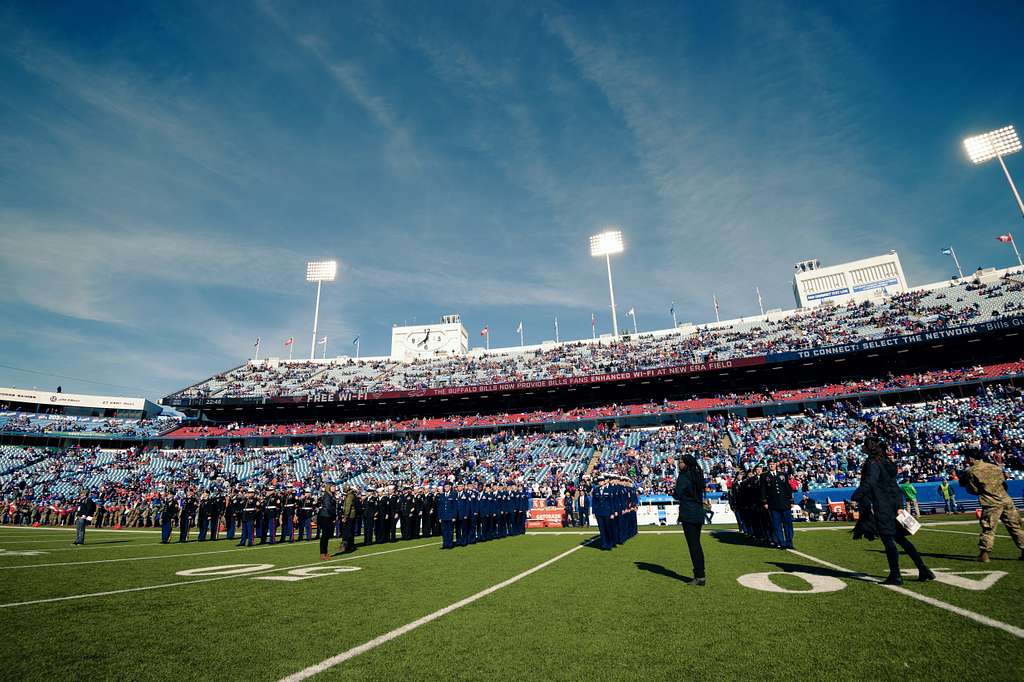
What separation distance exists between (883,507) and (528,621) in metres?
5.16

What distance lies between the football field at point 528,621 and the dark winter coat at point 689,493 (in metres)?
1.04

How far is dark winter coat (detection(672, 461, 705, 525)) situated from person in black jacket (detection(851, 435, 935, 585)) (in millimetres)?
2012

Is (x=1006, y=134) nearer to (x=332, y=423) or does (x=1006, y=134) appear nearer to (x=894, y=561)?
(x=894, y=561)

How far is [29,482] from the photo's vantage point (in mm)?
40094

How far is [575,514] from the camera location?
901 inches

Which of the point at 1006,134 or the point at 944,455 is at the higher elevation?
the point at 1006,134

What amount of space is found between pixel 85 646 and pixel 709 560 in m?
9.75

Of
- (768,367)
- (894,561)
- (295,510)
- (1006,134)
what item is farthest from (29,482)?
(1006,134)

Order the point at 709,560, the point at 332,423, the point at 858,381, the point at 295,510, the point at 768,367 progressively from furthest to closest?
the point at 332,423, the point at 768,367, the point at 858,381, the point at 295,510, the point at 709,560

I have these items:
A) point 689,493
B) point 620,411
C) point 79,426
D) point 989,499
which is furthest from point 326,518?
point 79,426

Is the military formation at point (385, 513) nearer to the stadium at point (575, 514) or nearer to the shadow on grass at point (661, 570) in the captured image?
the stadium at point (575, 514)

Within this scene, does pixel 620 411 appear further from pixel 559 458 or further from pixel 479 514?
pixel 479 514

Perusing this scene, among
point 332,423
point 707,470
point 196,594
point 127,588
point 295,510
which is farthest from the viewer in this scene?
point 332,423

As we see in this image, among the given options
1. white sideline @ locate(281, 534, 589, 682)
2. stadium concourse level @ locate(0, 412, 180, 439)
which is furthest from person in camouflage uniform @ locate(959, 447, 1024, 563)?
stadium concourse level @ locate(0, 412, 180, 439)
